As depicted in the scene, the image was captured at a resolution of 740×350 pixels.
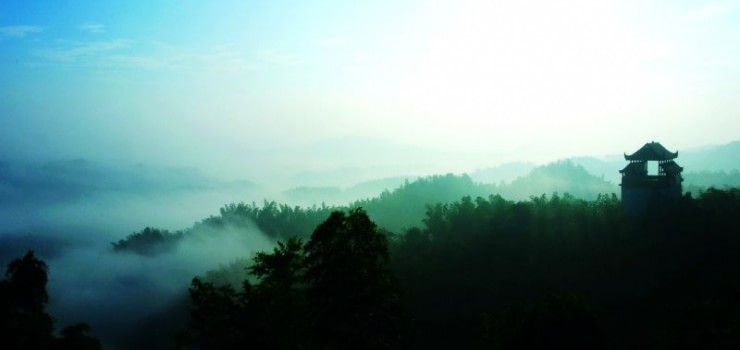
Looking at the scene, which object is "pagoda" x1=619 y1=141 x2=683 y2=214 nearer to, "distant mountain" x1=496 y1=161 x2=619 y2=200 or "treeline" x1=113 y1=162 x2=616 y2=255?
"treeline" x1=113 y1=162 x2=616 y2=255

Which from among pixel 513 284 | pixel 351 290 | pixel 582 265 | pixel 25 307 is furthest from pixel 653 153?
pixel 25 307

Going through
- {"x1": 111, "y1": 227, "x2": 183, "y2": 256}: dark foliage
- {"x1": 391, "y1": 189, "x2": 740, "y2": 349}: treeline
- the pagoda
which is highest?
the pagoda

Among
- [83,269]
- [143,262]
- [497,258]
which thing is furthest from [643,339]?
[83,269]

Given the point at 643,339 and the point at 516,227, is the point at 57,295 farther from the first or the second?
the point at 643,339

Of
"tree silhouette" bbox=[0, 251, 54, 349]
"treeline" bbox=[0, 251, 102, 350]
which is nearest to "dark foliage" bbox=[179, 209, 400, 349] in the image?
"treeline" bbox=[0, 251, 102, 350]

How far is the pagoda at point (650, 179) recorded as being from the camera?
55125 mm

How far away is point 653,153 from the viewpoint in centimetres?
5509

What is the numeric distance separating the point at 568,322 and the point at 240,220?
429 ft

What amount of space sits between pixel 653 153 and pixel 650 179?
259 centimetres

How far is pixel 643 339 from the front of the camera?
1667 inches

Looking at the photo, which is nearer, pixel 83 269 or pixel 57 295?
pixel 57 295

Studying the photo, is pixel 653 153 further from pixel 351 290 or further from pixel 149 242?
pixel 149 242

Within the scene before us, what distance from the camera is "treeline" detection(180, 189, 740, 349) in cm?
2212

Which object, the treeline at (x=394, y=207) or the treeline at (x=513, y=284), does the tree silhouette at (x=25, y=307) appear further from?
the treeline at (x=394, y=207)
